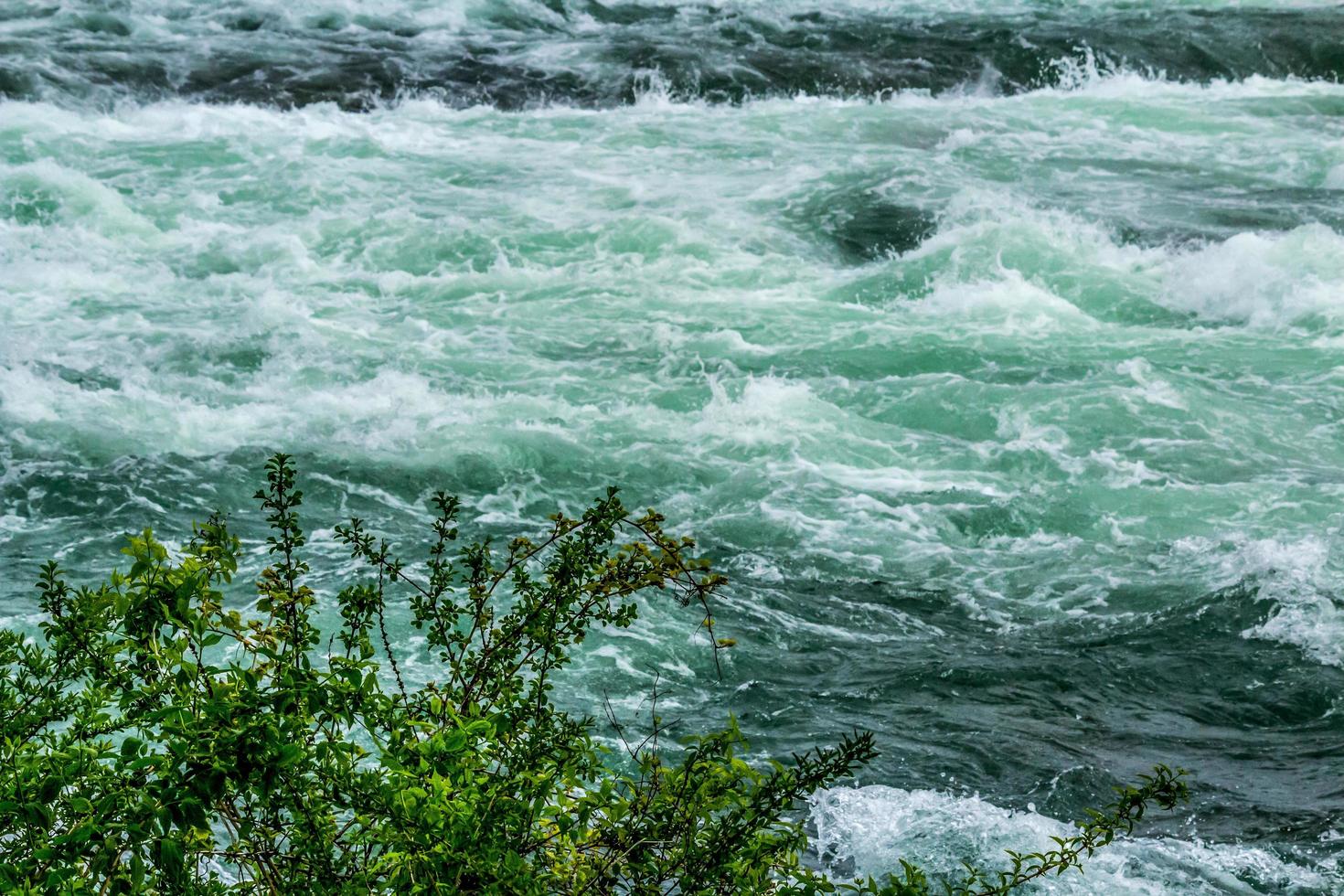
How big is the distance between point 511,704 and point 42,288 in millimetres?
9081

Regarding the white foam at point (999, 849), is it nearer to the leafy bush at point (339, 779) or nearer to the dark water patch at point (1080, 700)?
the dark water patch at point (1080, 700)

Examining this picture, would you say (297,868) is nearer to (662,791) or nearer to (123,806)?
(123,806)

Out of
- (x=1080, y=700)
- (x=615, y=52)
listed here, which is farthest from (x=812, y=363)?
(x=615, y=52)

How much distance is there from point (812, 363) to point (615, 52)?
974cm

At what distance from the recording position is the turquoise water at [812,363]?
5891 mm

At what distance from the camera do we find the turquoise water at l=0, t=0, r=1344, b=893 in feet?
19.3

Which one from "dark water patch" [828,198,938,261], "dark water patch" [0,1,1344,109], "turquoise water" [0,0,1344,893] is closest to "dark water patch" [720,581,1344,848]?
"turquoise water" [0,0,1344,893]

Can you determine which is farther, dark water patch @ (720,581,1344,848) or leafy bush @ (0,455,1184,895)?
dark water patch @ (720,581,1344,848)

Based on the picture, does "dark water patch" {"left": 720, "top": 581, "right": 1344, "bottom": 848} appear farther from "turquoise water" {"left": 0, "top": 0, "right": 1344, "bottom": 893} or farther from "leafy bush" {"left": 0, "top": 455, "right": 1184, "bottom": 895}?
"leafy bush" {"left": 0, "top": 455, "right": 1184, "bottom": 895}

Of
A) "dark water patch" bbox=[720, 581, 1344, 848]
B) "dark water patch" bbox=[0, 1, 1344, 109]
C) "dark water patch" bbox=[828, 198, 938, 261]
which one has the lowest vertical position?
"dark water patch" bbox=[720, 581, 1344, 848]

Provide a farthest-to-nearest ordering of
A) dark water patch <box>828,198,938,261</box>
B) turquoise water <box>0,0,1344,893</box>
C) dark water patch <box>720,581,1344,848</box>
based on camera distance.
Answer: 1. dark water patch <box>828,198,938,261</box>
2. turquoise water <box>0,0,1344,893</box>
3. dark water patch <box>720,581,1344,848</box>

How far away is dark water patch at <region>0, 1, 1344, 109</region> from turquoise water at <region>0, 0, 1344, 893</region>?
104 mm

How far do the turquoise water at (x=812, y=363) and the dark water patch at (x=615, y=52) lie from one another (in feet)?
0.34

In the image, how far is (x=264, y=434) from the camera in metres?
8.49
